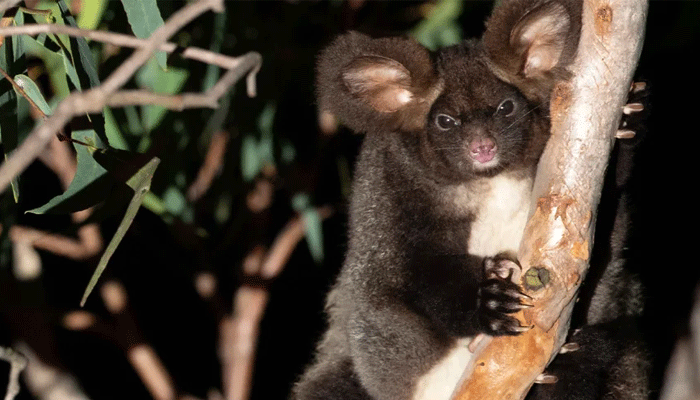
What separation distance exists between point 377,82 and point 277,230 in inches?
135

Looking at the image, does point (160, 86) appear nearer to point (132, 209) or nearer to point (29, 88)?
point (29, 88)

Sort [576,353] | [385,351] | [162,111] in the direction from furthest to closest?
[162,111]
[385,351]
[576,353]

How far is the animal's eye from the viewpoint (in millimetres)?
3002

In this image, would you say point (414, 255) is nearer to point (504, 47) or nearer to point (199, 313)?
point (504, 47)

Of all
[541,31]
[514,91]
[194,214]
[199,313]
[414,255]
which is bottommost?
[199,313]

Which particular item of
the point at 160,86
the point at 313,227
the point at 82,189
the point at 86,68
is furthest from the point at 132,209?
the point at 313,227

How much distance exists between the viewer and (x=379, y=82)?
314 cm

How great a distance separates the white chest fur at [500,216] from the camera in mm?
3186

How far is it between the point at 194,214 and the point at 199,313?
1.44 meters

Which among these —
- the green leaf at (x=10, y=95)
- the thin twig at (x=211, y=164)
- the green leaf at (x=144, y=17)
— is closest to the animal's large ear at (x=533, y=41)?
the green leaf at (x=144, y=17)

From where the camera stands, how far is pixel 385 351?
3.46 m

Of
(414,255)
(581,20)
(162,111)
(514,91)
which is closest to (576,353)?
(414,255)

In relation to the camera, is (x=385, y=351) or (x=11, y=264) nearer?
(x=385, y=351)

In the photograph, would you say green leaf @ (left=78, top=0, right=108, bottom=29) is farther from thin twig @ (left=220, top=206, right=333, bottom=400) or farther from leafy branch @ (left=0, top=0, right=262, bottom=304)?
thin twig @ (left=220, top=206, right=333, bottom=400)
